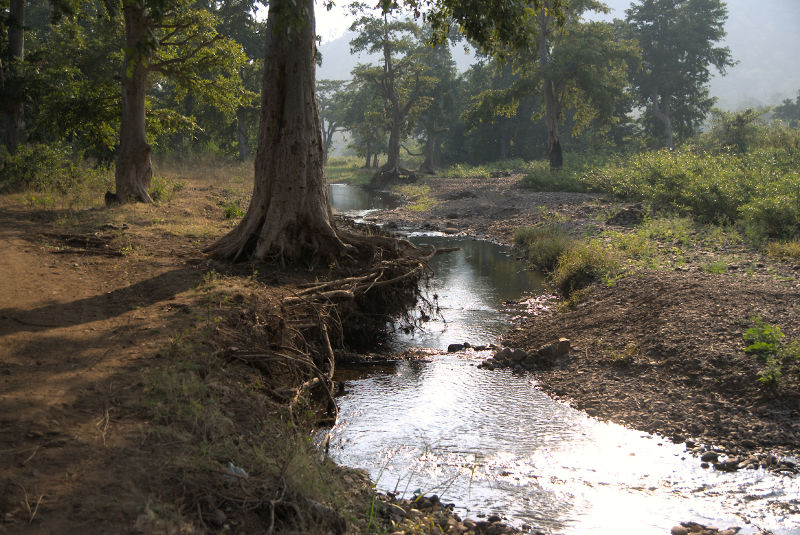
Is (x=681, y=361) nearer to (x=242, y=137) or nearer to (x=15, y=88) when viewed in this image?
(x=15, y=88)

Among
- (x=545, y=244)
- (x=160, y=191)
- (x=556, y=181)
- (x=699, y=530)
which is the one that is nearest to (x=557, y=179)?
(x=556, y=181)

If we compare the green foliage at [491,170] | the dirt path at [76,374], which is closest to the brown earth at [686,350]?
the dirt path at [76,374]

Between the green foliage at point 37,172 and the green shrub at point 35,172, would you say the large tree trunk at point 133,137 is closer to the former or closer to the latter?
the green foliage at point 37,172

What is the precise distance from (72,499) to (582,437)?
198 inches

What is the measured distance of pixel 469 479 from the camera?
607 centimetres

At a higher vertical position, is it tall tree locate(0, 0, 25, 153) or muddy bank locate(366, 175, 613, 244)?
tall tree locate(0, 0, 25, 153)

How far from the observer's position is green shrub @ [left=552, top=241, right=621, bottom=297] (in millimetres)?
12453

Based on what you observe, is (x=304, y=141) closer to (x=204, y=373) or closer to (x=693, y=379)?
(x=204, y=373)

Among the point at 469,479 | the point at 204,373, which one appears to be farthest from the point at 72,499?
the point at 469,479

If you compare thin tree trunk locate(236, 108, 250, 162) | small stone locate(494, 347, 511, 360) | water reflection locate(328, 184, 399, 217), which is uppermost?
thin tree trunk locate(236, 108, 250, 162)

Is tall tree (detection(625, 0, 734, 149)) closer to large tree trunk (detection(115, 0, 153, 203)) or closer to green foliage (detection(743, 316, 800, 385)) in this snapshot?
large tree trunk (detection(115, 0, 153, 203))

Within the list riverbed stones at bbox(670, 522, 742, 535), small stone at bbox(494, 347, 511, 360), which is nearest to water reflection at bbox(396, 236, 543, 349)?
small stone at bbox(494, 347, 511, 360)

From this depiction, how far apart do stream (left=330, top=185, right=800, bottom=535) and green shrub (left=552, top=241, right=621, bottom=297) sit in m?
4.06

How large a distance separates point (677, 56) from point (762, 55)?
144 metres
